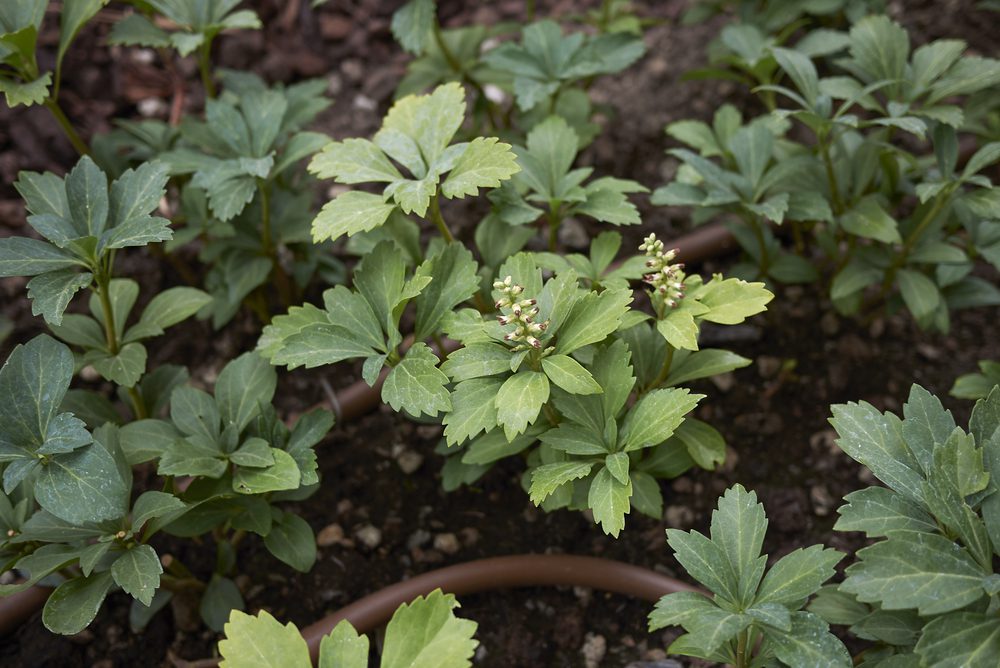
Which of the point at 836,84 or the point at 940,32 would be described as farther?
the point at 940,32

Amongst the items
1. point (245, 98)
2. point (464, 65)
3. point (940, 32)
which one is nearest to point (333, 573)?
point (245, 98)

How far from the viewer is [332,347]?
5.71 ft

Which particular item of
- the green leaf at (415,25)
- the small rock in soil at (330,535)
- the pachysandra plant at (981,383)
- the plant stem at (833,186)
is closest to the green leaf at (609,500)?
the small rock in soil at (330,535)

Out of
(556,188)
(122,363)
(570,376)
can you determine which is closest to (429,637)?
(570,376)

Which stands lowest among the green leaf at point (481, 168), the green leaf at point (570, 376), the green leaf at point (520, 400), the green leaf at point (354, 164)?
the green leaf at point (520, 400)

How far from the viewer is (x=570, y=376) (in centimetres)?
159

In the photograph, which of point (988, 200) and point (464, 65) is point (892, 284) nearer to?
point (988, 200)

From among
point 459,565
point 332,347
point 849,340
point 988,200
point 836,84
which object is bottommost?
point 459,565

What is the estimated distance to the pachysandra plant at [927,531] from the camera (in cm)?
138

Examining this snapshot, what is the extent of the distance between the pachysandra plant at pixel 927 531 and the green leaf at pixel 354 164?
41.1 inches

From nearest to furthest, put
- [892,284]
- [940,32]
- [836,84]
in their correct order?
[836,84]
[892,284]
[940,32]

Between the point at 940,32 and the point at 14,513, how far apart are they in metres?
3.12

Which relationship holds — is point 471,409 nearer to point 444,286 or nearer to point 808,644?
point 444,286

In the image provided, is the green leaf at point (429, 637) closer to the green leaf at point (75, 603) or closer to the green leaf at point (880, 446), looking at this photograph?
the green leaf at point (75, 603)
